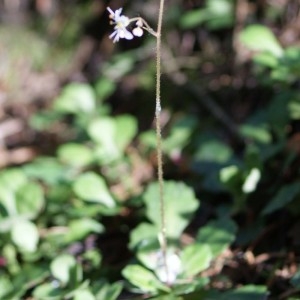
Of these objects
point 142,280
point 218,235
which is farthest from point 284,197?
point 142,280

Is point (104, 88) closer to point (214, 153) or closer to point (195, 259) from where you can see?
point (214, 153)

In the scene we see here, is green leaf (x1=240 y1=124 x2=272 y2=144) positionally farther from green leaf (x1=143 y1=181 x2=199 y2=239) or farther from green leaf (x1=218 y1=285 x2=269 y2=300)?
green leaf (x1=218 y1=285 x2=269 y2=300)

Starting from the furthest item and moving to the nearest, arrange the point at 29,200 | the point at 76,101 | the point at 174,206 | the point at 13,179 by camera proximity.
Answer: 1. the point at 76,101
2. the point at 13,179
3. the point at 29,200
4. the point at 174,206

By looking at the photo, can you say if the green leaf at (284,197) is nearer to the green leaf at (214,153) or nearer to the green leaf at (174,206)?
the green leaf at (174,206)

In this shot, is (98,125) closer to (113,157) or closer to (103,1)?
(113,157)

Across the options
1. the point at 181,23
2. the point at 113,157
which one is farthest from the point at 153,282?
the point at 181,23

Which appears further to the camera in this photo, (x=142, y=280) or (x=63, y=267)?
(x=63, y=267)

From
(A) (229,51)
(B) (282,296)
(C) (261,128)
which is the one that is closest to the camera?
(B) (282,296)
